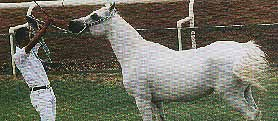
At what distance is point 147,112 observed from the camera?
4859mm

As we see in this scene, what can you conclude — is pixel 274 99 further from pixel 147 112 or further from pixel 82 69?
pixel 82 69

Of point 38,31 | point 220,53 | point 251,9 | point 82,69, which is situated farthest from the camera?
point 251,9

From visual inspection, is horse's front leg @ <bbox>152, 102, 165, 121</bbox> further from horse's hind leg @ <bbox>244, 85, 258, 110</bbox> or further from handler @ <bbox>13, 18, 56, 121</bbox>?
handler @ <bbox>13, 18, 56, 121</bbox>

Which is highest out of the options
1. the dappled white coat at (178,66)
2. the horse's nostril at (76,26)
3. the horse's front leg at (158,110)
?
the horse's nostril at (76,26)

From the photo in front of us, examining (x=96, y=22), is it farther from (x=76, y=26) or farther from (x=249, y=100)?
(x=249, y=100)

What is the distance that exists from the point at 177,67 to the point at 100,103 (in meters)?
2.59

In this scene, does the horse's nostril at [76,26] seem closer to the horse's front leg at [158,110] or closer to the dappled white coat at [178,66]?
the dappled white coat at [178,66]

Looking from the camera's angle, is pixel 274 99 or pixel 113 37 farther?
pixel 274 99

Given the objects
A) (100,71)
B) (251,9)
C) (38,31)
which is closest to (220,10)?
Result: (251,9)

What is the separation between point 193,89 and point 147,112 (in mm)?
363

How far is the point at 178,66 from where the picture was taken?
15.6 ft

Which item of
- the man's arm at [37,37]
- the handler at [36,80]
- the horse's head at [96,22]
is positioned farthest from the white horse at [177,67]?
the handler at [36,80]

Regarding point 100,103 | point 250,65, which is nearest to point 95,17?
point 250,65

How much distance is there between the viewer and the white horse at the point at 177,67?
15.4ft
